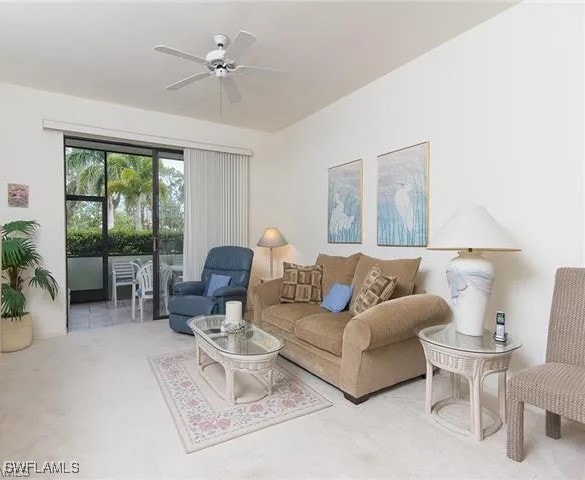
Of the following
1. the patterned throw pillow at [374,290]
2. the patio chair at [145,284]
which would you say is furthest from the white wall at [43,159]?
the patterned throw pillow at [374,290]

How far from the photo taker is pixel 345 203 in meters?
3.82

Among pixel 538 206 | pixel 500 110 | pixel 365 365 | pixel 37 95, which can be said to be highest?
pixel 37 95

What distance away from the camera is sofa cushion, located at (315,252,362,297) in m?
3.29

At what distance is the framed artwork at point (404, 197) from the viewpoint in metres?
2.95

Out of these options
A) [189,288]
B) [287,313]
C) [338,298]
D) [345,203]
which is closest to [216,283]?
[189,288]

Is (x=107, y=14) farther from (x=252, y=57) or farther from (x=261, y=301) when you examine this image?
(x=261, y=301)

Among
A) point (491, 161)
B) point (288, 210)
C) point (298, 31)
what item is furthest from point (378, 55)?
point (288, 210)

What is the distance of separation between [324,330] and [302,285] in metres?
0.95

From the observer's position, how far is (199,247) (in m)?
4.55

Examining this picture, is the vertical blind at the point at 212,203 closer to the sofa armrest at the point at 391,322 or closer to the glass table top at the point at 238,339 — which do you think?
the glass table top at the point at 238,339

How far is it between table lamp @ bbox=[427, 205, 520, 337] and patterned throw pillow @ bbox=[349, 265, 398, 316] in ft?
1.81

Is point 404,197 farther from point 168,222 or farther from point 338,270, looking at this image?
point 168,222

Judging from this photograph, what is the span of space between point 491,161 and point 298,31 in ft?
5.58

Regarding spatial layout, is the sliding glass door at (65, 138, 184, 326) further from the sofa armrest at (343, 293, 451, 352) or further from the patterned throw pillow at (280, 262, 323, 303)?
the sofa armrest at (343, 293, 451, 352)
